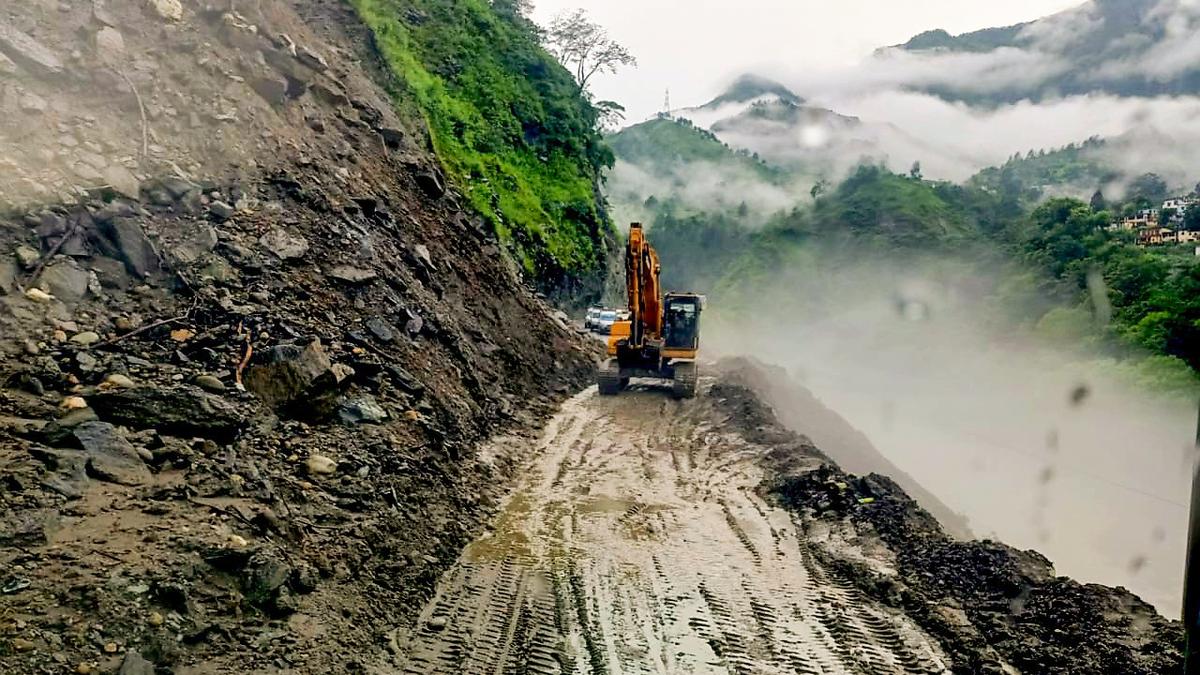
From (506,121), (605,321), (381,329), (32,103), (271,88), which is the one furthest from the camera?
(605,321)

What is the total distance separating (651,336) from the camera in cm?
2058

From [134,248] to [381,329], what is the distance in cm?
361

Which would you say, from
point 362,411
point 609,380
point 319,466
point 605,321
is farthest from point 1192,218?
point 319,466

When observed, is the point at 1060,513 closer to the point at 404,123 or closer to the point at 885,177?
the point at 404,123

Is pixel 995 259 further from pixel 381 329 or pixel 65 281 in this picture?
pixel 65 281

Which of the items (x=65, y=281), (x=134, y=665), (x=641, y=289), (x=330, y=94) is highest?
(x=330, y=94)

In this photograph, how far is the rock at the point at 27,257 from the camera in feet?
25.9

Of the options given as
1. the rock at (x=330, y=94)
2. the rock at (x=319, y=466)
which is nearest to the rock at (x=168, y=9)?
the rock at (x=330, y=94)

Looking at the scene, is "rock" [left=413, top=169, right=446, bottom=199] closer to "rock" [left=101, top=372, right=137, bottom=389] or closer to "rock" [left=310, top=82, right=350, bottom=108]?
"rock" [left=310, top=82, right=350, bottom=108]

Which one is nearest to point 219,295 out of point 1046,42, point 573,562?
point 573,562

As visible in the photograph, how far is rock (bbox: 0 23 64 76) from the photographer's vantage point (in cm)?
974

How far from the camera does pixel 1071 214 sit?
34.8 meters

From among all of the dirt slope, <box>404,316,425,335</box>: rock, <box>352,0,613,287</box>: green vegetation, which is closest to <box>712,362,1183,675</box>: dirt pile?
the dirt slope

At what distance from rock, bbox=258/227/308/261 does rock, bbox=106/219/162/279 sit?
1.90 metres
